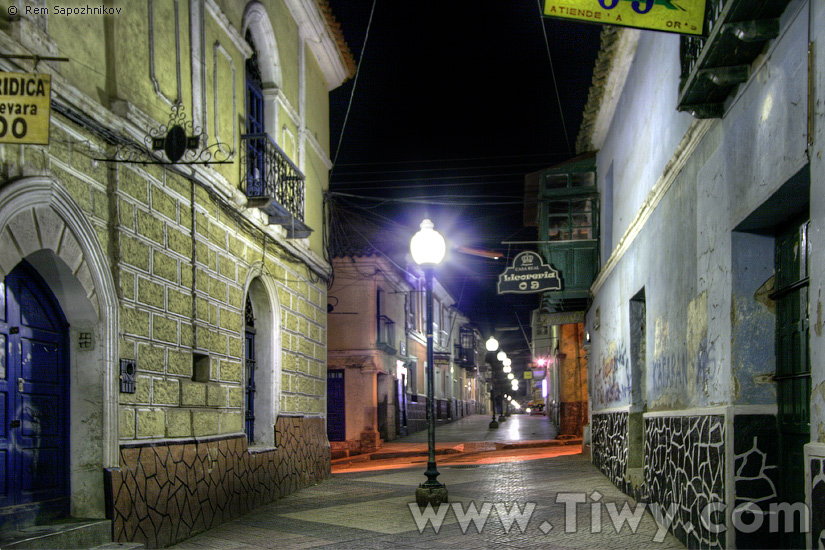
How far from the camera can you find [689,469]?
694 cm

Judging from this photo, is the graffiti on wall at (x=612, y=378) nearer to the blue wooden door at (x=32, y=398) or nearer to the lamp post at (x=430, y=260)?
the lamp post at (x=430, y=260)

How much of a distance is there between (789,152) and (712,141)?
189cm

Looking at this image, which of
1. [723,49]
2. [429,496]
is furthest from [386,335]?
[723,49]

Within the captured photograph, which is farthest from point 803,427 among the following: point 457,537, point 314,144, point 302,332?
point 314,144

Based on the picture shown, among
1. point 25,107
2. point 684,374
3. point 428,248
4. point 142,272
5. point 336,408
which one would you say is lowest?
point 336,408

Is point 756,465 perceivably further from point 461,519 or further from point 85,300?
point 85,300

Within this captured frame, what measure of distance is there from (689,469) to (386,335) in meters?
20.9

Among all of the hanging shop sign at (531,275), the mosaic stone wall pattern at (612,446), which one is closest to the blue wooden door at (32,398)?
the mosaic stone wall pattern at (612,446)

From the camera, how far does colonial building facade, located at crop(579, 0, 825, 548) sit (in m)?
4.64

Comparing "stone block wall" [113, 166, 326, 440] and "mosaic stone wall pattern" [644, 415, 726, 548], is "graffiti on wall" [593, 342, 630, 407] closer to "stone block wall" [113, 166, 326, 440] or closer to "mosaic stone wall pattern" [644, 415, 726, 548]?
"mosaic stone wall pattern" [644, 415, 726, 548]

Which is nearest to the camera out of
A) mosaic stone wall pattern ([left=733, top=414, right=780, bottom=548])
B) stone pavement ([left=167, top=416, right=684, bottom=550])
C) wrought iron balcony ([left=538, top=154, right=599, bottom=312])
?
mosaic stone wall pattern ([left=733, top=414, right=780, bottom=548])

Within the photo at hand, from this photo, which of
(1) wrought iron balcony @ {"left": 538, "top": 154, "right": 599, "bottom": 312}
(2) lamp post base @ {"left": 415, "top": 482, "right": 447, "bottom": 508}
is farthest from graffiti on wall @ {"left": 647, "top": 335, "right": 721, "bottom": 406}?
(1) wrought iron balcony @ {"left": 538, "top": 154, "right": 599, "bottom": 312}

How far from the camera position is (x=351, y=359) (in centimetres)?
2516

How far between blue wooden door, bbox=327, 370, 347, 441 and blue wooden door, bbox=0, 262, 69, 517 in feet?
57.5
